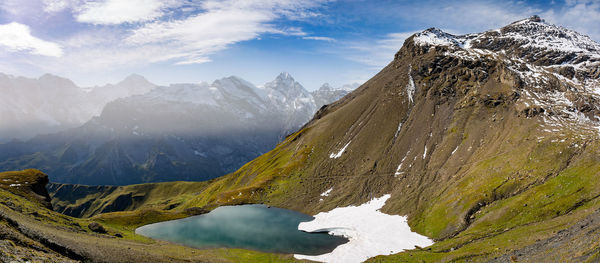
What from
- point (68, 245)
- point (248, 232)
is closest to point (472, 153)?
point (248, 232)

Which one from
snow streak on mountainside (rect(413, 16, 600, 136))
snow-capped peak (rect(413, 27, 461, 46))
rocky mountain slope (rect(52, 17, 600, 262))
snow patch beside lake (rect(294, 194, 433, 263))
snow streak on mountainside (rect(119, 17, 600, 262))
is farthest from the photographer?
snow-capped peak (rect(413, 27, 461, 46))

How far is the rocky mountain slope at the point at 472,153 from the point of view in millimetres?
63344

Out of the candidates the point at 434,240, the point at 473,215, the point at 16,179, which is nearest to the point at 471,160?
the point at 473,215

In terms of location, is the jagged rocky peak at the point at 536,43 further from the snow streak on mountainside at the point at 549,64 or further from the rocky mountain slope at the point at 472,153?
the rocky mountain slope at the point at 472,153

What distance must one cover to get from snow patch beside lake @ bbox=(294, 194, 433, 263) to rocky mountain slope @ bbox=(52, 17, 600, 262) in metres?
4.10

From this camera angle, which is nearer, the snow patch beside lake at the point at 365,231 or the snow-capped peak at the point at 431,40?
the snow patch beside lake at the point at 365,231

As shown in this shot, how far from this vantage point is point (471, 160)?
10075 centimetres

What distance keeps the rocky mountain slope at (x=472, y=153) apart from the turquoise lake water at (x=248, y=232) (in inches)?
576

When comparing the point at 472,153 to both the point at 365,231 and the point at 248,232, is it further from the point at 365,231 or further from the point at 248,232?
the point at 248,232

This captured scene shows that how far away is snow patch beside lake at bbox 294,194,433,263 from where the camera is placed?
7462 cm

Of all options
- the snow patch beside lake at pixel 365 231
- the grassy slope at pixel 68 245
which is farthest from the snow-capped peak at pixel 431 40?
the grassy slope at pixel 68 245

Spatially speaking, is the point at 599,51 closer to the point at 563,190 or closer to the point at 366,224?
the point at 563,190

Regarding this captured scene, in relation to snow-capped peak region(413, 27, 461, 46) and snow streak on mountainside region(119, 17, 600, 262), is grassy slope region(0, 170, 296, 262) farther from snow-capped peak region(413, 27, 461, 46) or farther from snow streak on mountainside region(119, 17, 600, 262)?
snow-capped peak region(413, 27, 461, 46)

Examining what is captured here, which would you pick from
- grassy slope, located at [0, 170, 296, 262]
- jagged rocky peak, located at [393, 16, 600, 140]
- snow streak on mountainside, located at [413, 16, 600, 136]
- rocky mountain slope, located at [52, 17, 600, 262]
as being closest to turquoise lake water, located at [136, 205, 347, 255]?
grassy slope, located at [0, 170, 296, 262]
